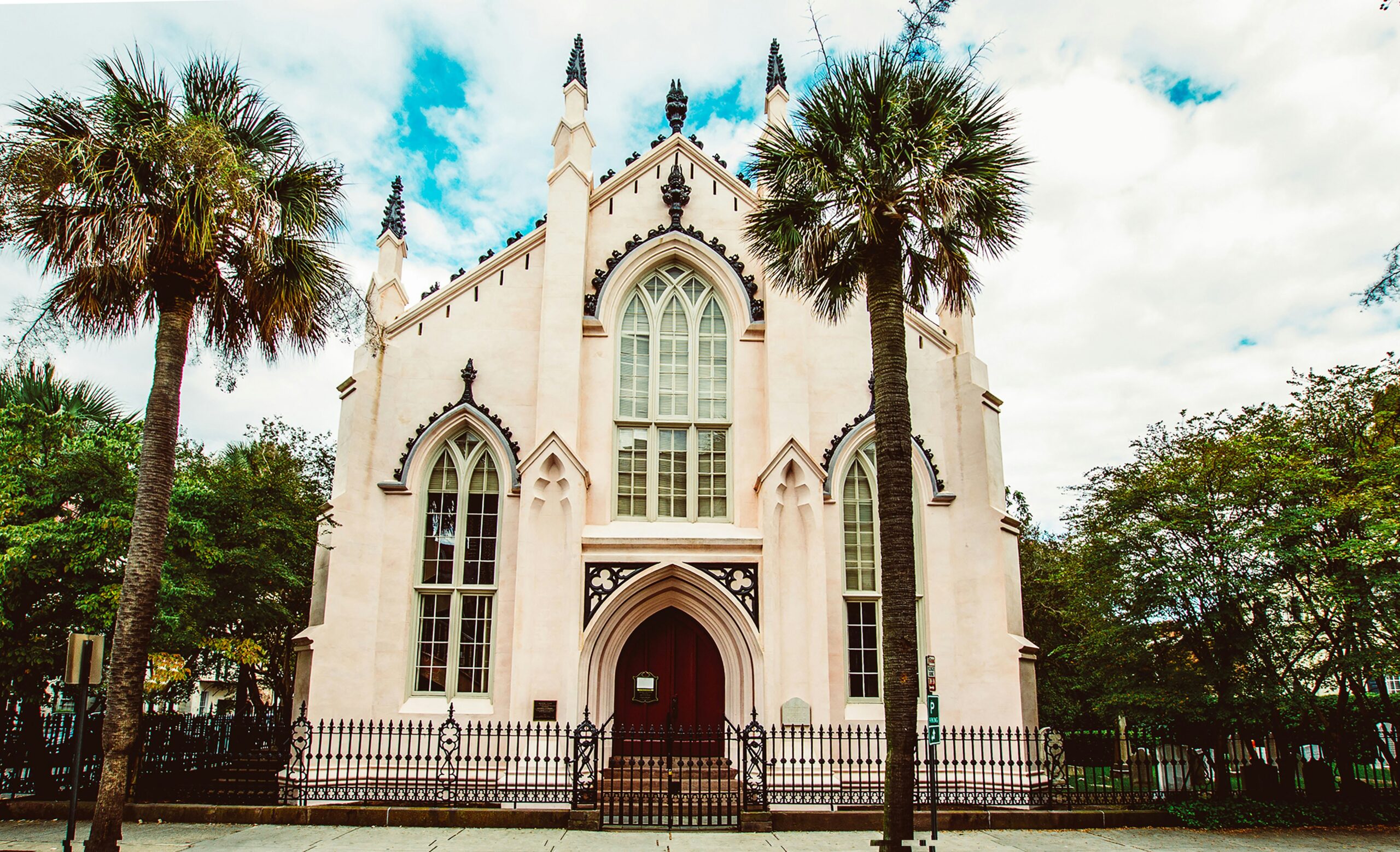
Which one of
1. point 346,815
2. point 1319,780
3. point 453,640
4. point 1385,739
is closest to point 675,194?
point 453,640

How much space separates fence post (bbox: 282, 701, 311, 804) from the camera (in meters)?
13.2

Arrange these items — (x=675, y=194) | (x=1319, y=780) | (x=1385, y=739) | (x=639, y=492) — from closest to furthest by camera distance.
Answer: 1. (x=1319, y=780)
2. (x=1385, y=739)
3. (x=639, y=492)
4. (x=675, y=194)

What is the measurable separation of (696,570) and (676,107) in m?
9.39

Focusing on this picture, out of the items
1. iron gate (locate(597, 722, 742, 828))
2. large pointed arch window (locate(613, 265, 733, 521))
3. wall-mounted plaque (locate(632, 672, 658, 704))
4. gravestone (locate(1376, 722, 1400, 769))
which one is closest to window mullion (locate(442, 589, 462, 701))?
iron gate (locate(597, 722, 742, 828))

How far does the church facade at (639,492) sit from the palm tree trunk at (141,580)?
4.52m

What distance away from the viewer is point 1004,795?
46.7 feet

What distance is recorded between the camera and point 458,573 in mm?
16000

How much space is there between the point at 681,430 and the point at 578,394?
6.66 ft

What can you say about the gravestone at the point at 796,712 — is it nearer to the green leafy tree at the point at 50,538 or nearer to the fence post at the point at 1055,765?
the fence post at the point at 1055,765

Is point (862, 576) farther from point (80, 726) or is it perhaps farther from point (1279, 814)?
point (80, 726)

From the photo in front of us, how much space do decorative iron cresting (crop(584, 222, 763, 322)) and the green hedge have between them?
10.5 meters

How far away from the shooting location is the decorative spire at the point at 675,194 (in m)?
17.6

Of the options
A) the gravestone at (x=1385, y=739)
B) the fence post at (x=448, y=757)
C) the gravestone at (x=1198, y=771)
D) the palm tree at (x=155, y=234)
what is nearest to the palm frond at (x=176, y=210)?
the palm tree at (x=155, y=234)

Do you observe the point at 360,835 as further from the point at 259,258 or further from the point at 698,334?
the point at 698,334
